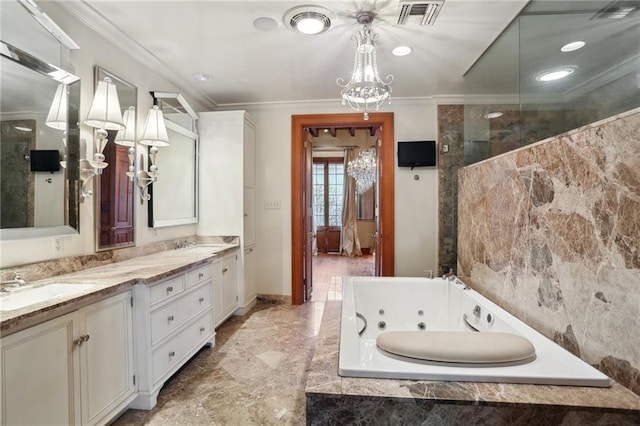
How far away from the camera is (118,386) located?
173 centimetres

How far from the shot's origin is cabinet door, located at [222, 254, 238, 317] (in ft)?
10.3

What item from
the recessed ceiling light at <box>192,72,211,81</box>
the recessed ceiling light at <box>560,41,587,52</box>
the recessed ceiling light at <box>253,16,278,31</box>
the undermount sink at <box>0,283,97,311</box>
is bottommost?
the undermount sink at <box>0,283,97,311</box>

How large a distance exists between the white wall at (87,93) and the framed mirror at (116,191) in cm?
6

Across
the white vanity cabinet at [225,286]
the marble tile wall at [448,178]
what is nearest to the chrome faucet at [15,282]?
the white vanity cabinet at [225,286]

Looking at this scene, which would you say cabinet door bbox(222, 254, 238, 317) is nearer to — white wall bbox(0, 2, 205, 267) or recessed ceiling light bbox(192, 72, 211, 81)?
white wall bbox(0, 2, 205, 267)

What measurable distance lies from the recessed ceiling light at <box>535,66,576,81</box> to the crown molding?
291 centimetres

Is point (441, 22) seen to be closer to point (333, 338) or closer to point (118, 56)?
point (333, 338)

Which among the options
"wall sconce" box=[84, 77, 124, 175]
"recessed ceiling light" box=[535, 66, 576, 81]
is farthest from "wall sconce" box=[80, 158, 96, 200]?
"recessed ceiling light" box=[535, 66, 576, 81]

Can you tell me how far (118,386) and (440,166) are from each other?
356 cm

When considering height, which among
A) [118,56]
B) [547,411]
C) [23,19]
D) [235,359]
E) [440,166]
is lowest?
[235,359]

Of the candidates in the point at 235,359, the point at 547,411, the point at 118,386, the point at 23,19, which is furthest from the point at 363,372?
the point at 23,19

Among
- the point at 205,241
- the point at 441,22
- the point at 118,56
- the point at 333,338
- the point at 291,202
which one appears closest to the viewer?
the point at 333,338

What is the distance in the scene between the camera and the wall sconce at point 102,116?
2021 millimetres

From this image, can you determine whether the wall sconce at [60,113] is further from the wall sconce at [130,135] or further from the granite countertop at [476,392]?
the granite countertop at [476,392]
